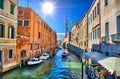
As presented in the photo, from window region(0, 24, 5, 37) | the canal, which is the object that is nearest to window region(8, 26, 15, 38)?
window region(0, 24, 5, 37)

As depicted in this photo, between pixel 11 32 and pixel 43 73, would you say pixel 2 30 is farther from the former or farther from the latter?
pixel 43 73

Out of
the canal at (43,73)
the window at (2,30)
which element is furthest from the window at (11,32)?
the canal at (43,73)

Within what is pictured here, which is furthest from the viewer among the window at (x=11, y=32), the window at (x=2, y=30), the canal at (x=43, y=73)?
the window at (x=11, y=32)

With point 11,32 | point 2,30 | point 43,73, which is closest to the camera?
point 2,30

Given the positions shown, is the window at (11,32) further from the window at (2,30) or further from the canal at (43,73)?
the canal at (43,73)

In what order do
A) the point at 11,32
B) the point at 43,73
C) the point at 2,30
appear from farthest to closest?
the point at 11,32, the point at 43,73, the point at 2,30

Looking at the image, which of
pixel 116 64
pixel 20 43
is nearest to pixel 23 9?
pixel 20 43

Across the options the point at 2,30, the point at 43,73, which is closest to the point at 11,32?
the point at 2,30

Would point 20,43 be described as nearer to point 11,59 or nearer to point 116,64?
point 11,59

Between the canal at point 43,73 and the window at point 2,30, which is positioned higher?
the window at point 2,30

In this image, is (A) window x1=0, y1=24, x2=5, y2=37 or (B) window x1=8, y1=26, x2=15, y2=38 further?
(B) window x1=8, y1=26, x2=15, y2=38

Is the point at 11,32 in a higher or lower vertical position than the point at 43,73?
higher

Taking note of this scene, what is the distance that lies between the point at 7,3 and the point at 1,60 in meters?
6.44

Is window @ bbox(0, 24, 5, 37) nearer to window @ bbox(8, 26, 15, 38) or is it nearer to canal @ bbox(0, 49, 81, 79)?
window @ bbox(8, 26, 15, 38)
